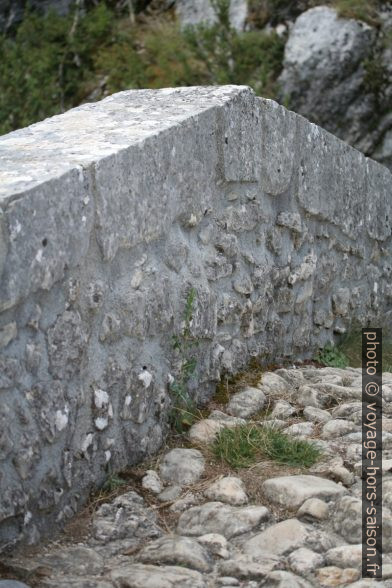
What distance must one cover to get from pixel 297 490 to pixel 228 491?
0.18 m

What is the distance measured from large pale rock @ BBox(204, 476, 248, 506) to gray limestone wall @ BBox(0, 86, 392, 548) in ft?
0.90

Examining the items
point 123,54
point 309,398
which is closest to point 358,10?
point 123,54

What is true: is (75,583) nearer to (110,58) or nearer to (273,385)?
(273,385)

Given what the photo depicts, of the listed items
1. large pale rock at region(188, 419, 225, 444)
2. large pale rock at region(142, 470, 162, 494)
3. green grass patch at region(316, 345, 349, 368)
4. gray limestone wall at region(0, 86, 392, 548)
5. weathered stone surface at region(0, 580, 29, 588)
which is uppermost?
gray limestone wall at region(0, 86, 392, 548)

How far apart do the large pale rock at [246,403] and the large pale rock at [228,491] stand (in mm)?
551

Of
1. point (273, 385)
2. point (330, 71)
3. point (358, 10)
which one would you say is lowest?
point (273, 385)

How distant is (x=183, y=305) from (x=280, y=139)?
1.06m

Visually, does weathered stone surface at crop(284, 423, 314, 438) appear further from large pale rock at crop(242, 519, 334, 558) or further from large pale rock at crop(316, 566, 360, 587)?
large pale rock at crop(316, 566, 360, 587)

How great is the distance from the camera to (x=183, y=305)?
9.18 feet

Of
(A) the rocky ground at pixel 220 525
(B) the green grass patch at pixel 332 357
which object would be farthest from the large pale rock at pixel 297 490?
(B) the green grass patch at pixel 332 357

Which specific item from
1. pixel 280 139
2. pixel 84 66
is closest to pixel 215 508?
pixel 280 139

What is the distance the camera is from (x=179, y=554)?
2016 mm

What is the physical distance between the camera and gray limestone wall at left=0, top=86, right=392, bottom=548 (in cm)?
207

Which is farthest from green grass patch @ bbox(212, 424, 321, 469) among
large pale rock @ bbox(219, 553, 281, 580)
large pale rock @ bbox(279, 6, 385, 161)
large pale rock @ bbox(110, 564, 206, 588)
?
large pale rock @ bbox(279, 6, 385, 161)
